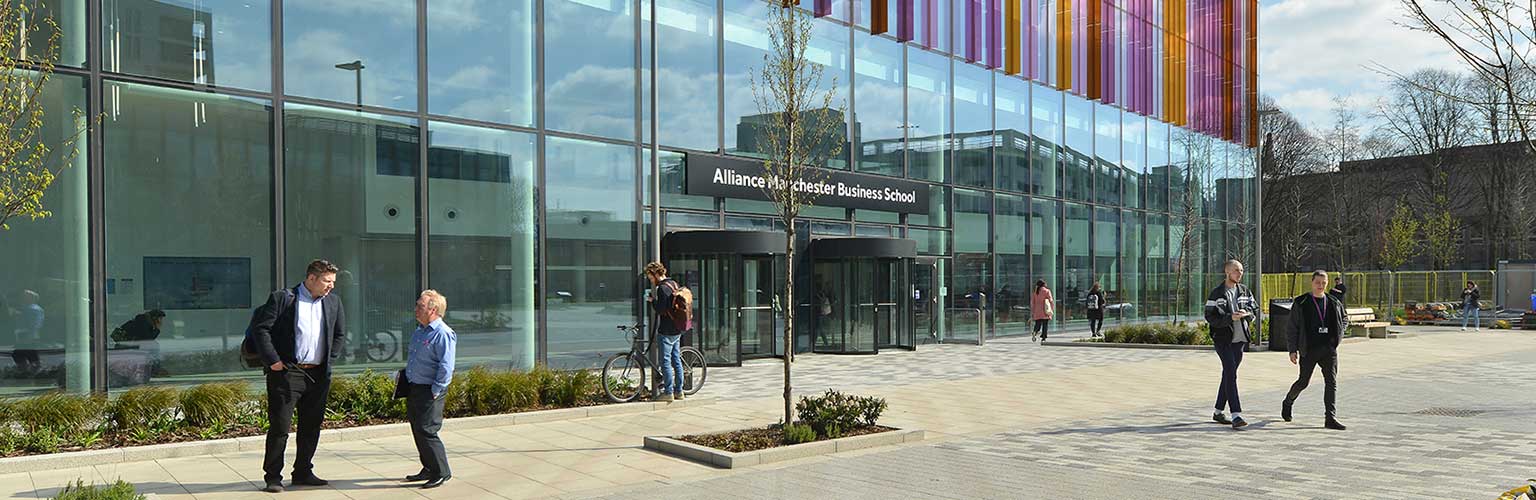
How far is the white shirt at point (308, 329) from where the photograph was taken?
8023 mm

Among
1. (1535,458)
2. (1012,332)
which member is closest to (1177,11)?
(1012,332)

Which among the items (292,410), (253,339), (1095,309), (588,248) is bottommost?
(1095,309)

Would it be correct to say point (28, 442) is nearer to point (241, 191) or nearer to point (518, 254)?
point (241, 191)

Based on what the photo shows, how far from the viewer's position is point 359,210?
15.0 m

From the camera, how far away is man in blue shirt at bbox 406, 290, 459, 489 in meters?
8.13

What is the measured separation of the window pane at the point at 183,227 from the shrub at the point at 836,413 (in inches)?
290

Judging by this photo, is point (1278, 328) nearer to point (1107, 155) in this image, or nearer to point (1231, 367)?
point (1107, 155)

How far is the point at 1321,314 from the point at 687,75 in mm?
11586

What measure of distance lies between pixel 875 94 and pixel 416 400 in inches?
666

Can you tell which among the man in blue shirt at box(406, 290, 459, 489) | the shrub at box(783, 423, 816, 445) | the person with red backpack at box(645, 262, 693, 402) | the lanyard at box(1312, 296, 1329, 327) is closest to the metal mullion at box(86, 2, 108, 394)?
the person with red backpack at box(645, 262, 693, 402)

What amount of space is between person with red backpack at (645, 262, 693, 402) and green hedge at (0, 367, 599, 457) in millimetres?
1020

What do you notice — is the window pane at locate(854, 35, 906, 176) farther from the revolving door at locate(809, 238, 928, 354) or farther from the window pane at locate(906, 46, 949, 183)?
the revolving door at locate(809, 238, 928, 354)

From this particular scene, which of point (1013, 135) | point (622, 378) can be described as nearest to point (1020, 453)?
point (622, 378)

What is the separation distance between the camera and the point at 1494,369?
1903cm
